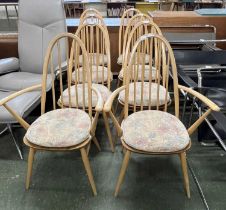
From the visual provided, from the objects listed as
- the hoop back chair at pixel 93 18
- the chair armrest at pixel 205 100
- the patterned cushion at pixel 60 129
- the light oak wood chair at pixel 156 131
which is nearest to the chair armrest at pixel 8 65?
the hoop back chair at pixel 93 18

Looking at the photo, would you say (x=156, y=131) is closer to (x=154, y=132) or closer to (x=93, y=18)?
(x=154, y=132)

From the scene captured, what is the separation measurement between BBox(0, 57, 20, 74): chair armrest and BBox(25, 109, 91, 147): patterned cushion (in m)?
0.95

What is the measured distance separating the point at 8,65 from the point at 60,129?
47.2 inches

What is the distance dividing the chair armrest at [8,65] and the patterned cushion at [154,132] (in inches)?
53.1

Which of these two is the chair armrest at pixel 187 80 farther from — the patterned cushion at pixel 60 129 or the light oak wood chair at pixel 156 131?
the patterned cushion at pixel 60 129

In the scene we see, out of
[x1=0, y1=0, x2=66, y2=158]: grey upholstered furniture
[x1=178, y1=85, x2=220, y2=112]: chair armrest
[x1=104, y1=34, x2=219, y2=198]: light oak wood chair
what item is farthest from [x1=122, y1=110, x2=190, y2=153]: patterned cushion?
[x1=0, y1=0, x2=66, y2=158]: grey upholstered furniture

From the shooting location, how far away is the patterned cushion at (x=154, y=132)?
1.33 m

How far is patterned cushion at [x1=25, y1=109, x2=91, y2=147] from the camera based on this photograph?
1386 millimetres

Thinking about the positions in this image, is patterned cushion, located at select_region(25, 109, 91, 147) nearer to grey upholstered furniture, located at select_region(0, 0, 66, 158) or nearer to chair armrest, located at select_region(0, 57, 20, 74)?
grey upholstered furniture, located at select_region(0, 0, 66, 158)

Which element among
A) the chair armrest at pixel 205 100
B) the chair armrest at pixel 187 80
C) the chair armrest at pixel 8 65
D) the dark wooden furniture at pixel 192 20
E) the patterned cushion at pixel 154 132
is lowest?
the patterned cushion at pixel 154 132

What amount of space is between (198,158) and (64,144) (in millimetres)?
1037

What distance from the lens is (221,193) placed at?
1585mm

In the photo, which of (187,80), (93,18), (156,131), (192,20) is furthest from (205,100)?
(192,20)

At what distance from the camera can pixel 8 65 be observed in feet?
7.70
